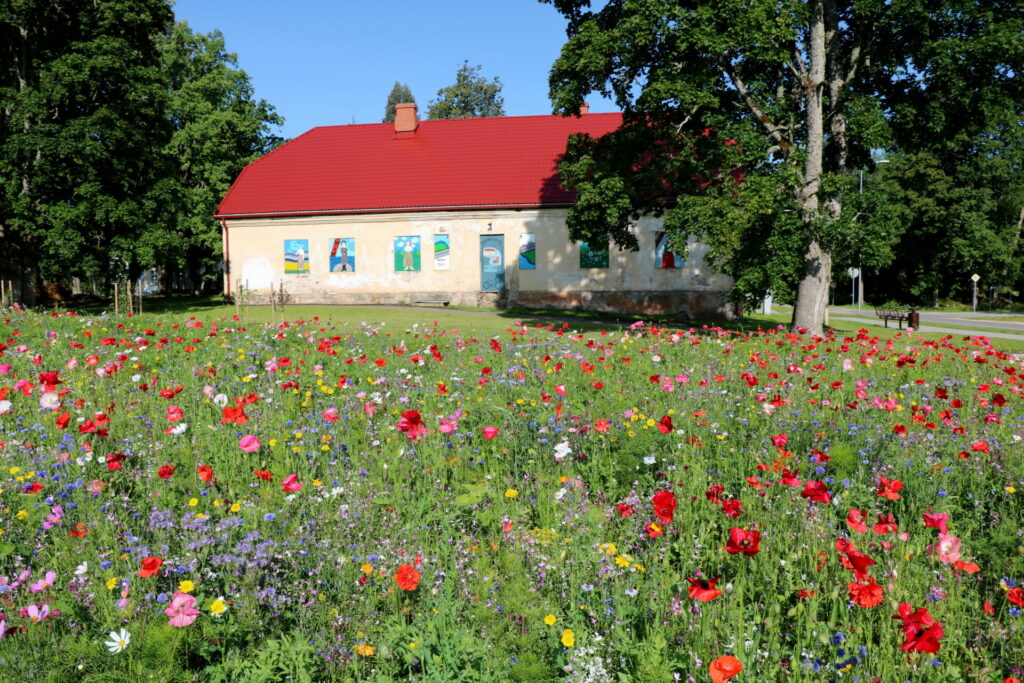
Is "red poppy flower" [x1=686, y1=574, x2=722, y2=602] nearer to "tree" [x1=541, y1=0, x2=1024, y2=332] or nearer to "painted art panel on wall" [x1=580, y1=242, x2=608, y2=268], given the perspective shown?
"tree" [x1=541, y1=0, x2=1024, y2=332]

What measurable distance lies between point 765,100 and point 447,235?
55.9 ft

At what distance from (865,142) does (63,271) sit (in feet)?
82.0

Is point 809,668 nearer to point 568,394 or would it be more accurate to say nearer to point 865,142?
point 568,394

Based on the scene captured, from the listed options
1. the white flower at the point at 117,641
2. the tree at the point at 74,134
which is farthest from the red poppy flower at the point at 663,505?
the tree at the point at 74,134

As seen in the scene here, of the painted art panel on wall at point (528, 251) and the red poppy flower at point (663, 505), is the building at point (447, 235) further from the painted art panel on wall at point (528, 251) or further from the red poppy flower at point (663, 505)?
the red poppy flower at point (663, 505)

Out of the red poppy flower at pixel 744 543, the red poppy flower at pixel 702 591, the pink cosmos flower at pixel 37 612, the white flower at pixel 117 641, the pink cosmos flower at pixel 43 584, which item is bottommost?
the white flower at pixel 117 641

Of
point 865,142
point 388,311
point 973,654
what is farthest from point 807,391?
point 388,311

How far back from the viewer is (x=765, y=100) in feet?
54.9

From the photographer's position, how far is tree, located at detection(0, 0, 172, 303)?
A: 22.6m

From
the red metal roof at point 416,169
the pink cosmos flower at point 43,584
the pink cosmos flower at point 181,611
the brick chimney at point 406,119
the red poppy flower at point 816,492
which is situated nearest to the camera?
the pink cosmos flower at point 181,611

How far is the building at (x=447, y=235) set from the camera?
29.6m

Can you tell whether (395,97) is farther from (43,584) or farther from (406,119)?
(43,584)

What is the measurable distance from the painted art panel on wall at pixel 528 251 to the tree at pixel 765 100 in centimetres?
1156

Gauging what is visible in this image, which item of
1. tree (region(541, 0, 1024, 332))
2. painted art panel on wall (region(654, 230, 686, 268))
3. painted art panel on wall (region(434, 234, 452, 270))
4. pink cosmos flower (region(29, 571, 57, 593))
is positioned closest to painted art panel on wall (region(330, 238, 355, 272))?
painted art panel on wall (region(434, 234, 452, 270))
